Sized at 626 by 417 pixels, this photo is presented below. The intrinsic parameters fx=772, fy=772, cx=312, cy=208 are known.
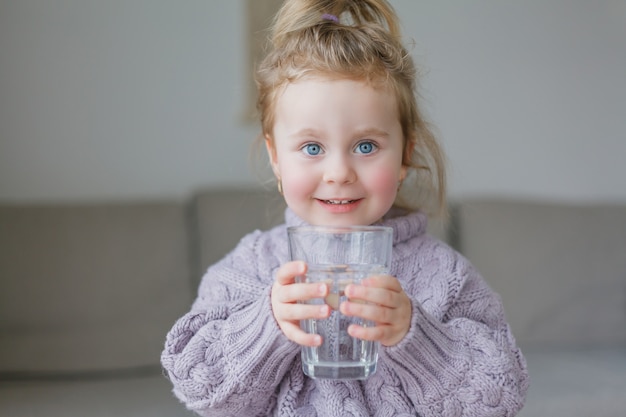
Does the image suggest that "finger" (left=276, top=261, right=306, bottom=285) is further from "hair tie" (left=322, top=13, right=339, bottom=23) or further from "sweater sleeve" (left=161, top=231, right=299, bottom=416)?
"hair tie" (left=322, top=13, right=339, bottom=23)

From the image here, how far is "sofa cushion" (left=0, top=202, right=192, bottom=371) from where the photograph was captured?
228cm

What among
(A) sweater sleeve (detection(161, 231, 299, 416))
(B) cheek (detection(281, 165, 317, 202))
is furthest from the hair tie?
(A) sweater sleeve (detection(161, 231, 299, 416))

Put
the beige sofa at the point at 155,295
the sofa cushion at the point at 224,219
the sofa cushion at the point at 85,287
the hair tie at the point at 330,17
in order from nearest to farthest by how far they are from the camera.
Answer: the hair tie at the point at 330,17 < the beige sofa at the point at 155,295 < the sofa cushion at the point at 85,287 < the sofa cushion at the point at 224,219

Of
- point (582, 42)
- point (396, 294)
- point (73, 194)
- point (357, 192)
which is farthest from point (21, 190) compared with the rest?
point (582, 42)

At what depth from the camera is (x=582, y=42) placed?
3.31m

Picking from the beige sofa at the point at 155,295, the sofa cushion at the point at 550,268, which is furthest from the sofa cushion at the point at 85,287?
the sofa cushion at the point at 550,268

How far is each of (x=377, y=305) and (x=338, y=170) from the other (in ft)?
0.86

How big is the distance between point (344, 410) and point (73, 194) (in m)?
1.87

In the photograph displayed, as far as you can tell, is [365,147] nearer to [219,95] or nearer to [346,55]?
[346,55]

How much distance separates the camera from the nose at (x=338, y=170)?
114 cm

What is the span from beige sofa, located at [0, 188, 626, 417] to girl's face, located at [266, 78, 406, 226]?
104 cm

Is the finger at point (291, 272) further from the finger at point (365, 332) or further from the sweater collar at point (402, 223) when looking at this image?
the sweater collar at point (402, 223)

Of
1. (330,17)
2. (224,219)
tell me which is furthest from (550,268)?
(330,17)

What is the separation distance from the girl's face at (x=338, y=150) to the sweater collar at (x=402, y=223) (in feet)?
0.43
